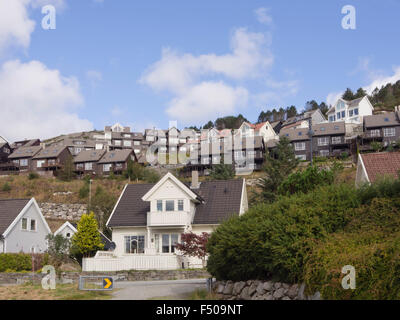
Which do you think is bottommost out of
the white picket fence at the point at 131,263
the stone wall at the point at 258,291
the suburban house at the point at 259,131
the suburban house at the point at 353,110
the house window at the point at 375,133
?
the white picket fence at the point at 131,263

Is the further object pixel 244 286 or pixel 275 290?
pixel 244 286

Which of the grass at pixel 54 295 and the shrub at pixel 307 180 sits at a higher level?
the shrub at pixel 307 180

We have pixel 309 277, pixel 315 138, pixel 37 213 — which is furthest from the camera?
pixel 315 138

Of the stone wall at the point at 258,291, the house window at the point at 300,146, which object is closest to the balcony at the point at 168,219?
the stone wall at the point at 258,291

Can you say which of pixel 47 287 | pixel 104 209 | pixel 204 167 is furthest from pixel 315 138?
pixel 47 287

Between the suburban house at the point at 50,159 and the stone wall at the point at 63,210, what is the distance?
3282cm

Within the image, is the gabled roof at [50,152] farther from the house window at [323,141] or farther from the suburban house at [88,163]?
the house window at [323,141]

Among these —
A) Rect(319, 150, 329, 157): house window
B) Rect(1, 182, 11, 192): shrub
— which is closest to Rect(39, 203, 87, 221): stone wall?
Rect(1, 182, 11, 192): shrub

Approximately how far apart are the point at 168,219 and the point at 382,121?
6685cm

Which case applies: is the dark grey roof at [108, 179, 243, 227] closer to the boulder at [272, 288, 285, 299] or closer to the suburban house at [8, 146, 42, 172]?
the boulder at [272, 288, 285, 299]

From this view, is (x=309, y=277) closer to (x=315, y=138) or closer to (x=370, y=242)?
(x=370, y=242)

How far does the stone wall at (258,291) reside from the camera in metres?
12.5

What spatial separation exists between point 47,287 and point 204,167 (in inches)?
3055

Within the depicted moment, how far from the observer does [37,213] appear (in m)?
43.3
